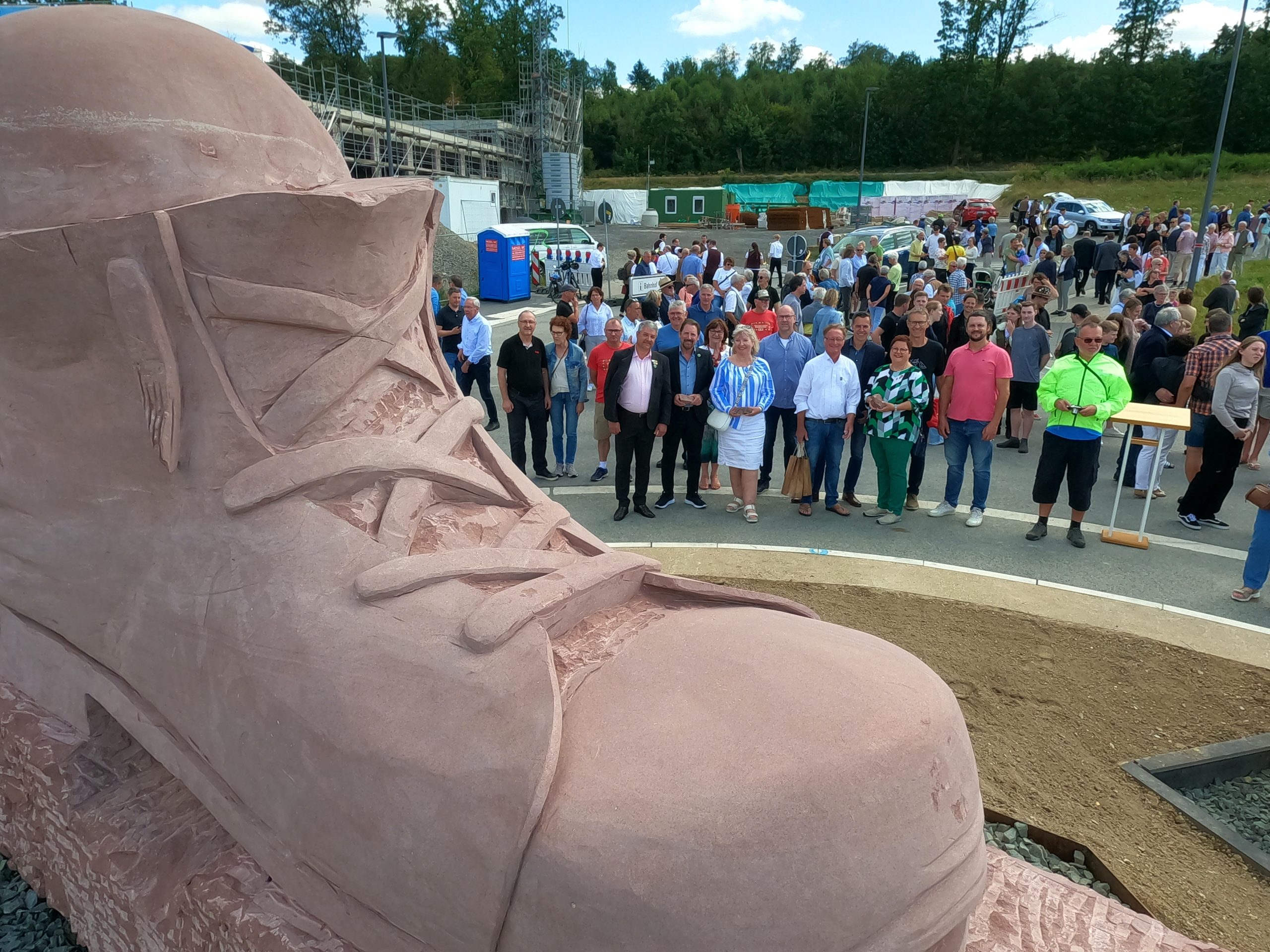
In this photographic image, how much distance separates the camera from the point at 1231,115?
44.0 metres

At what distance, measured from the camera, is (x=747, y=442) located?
661 centimetres

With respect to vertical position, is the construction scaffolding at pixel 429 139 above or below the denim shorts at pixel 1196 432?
above

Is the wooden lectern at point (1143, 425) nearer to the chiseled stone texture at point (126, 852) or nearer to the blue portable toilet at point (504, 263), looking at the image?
the chiseled stone texture at point (126, 852)

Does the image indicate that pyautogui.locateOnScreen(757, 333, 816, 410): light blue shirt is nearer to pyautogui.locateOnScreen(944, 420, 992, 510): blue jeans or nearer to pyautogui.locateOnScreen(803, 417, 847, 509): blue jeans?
pyautogui.locateOnScreen(803, 417, 847, 509): blue jeans

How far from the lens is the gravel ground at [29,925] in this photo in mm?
2639

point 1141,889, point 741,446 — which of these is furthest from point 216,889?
point 741,446

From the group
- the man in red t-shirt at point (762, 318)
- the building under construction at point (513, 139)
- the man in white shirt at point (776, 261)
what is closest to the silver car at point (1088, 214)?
the man in white shirt at point (776, 261)

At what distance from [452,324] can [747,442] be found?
4.44 meters

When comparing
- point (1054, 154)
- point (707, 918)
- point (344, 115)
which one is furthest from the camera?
point (1054, 154)

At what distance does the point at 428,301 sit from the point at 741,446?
14.2 feet

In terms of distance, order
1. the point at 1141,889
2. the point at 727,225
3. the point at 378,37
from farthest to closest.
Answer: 1. the point at 727,225
2. the point at 378,37
3. the point at 1141,889

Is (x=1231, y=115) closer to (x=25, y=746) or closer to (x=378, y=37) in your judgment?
(x=378, y=37)

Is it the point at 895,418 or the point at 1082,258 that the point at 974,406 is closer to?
the point at 895,418

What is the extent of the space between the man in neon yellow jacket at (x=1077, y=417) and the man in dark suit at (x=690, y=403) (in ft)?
8.47
